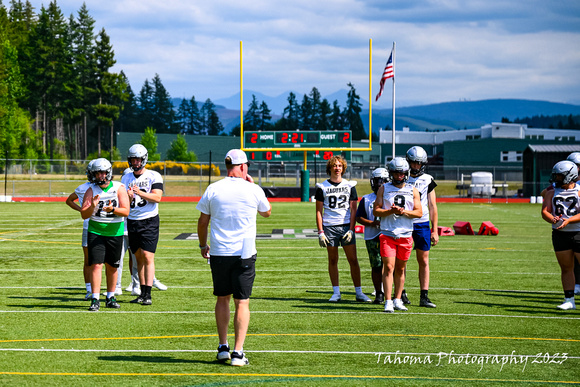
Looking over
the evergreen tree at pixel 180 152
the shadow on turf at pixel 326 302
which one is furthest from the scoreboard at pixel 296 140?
the evergreen tree at pixel 180 152

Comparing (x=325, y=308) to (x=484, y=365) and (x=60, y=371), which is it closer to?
(x=484, y=365)

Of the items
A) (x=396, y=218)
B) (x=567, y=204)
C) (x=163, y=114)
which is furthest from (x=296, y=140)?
(x=163, y=114)

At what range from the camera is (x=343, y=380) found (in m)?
5.36

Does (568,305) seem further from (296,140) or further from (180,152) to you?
(180,152)

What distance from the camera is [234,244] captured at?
5.79 meters

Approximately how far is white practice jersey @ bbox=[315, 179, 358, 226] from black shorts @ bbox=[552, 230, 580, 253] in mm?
2510

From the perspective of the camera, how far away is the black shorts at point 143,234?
28.5 ft

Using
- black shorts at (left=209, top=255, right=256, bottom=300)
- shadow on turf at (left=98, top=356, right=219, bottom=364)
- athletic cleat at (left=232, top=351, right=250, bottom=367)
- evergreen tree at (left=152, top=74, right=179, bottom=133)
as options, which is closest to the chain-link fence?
shadow on turf at (left=98, top=356, right=219, bottom=364)

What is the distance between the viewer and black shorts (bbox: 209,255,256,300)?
5766 mm

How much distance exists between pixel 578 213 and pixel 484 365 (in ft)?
10.8

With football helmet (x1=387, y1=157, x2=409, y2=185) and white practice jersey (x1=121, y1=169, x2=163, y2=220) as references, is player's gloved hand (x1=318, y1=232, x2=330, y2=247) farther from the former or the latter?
white practice jersey (x1=121, y1=169, x2=163, y2=220)

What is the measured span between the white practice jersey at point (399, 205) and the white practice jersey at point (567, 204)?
190 cm

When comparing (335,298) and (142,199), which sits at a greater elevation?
(142,199)

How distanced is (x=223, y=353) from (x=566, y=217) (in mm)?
4732
